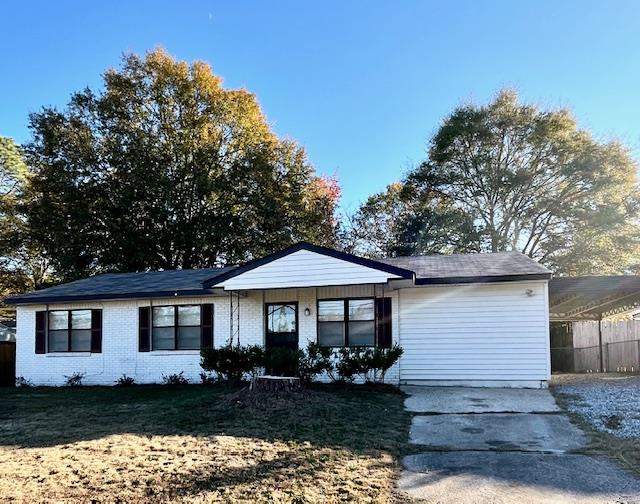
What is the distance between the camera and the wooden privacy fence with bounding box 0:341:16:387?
1827 cm

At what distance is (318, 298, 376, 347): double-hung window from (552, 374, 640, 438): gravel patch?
4.48 meters

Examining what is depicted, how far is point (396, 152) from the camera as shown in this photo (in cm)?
3331

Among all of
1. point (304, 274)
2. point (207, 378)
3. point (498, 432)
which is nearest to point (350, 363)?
point (304, 274)

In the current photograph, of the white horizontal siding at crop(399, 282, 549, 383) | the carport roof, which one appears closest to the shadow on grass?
the white horizontal siding at crop(399, 282, 549, 383)

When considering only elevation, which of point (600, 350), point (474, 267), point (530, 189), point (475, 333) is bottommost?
point (600, 350)

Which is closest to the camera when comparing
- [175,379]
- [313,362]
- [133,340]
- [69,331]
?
[313,362]

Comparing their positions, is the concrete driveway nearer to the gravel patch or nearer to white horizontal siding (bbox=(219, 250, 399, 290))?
the gravel patch

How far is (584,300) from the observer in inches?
637

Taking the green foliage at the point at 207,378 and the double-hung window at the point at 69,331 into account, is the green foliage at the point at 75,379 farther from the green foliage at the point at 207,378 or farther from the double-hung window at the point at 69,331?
the green foliage at the point at 207,378

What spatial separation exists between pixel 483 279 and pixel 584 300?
5.07 m

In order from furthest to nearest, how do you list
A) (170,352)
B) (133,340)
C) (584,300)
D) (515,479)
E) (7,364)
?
(7,364), (584,300), (133,340), (170,352), (515,479)

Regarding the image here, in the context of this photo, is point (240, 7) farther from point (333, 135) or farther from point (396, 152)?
point (396, 152)

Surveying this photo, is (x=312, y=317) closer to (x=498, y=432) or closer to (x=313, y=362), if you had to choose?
(x=313, y=362)

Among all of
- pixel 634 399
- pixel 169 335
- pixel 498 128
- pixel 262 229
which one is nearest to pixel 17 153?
pixel 262 229
